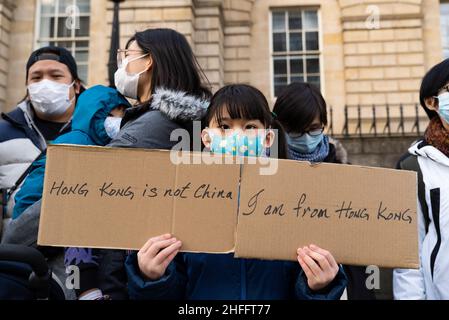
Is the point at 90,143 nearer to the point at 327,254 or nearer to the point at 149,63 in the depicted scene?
the point at 149,63

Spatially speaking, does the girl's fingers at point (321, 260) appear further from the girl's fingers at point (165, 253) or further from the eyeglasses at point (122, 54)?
the eyeglasses at point (122, 54)

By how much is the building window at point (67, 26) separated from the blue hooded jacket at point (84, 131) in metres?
11.7

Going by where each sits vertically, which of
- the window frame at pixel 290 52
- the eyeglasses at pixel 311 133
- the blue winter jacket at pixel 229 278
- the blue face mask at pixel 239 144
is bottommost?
the blue winter jacket at pixel 229 278

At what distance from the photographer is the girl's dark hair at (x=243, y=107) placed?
2055 mm

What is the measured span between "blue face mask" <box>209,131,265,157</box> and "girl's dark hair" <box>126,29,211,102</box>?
1.50 ft

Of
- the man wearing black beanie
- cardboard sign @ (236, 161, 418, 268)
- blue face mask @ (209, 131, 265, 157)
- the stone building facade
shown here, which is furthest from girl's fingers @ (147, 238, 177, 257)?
Answer: the stone building facade

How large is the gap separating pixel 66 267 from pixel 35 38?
43.8 ft

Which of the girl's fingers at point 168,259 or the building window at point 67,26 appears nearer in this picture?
the girl's fingers at point 168,259

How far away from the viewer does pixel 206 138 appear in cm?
206

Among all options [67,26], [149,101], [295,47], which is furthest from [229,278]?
[67,26]

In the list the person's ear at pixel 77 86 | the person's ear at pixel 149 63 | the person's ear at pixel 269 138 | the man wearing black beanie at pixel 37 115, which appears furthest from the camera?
the person's ear at pixel 77 86

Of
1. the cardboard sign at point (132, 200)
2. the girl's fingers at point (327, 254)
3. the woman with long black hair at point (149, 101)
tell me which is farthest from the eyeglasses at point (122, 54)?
the girl's fingers at point (327, 254)

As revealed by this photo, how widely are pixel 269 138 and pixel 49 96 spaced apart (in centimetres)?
183

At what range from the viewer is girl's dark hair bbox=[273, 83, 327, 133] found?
302 cm
